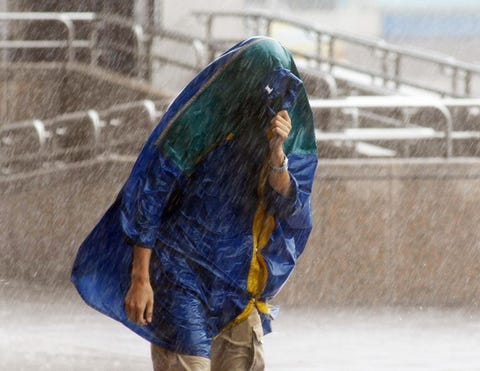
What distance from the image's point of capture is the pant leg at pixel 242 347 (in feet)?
16.7

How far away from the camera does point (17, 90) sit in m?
17.8

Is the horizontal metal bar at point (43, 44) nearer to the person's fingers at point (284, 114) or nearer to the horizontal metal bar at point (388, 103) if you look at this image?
the horizontal metal bar at point (388, 103)

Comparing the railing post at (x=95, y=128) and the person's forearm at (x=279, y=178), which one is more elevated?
the person's forearm at (x=279, y=178)

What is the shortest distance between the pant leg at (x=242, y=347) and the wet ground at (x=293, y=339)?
160 inches

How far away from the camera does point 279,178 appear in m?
4.89

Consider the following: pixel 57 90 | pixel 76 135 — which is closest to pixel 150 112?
pixel 76 135

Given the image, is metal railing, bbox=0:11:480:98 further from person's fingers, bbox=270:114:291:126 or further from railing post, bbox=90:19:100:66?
person's fingers, bbox=270:114:291:126

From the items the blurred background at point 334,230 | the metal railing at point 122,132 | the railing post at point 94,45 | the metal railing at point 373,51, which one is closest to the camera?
the blurred background at point 334,230

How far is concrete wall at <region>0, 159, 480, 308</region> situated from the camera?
39.7 feet

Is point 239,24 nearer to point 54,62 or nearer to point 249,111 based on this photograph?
point 54,62

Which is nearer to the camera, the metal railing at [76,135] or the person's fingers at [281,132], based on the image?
the person's fingers at [281,132]

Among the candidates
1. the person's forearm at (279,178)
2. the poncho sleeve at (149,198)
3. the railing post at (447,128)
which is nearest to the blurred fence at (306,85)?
the railing post at (447,128)

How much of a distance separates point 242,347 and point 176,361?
278mm

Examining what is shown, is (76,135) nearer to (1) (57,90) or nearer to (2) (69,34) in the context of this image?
(1) (57,90)
